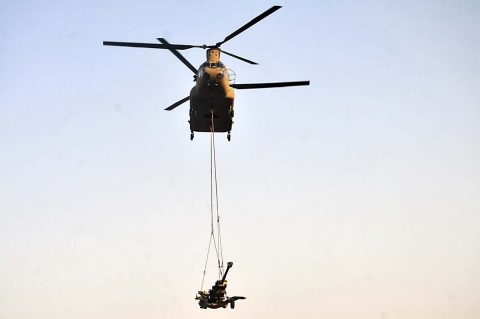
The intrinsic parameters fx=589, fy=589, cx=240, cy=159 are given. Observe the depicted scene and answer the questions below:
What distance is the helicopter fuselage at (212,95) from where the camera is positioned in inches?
976

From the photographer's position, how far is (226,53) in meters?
26.0

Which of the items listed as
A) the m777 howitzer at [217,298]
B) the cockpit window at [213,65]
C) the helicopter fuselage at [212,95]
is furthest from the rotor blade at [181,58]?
the m777 howitzer at [217,298]

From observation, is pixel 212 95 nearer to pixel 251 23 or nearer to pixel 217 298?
pixel 251 23

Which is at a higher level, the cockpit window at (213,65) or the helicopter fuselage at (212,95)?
the cockpit window at (213,65)

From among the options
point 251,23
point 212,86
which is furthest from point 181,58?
point 251,23

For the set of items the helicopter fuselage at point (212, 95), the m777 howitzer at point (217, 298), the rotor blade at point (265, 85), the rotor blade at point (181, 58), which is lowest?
the m777 howitzer at point (217, 298)

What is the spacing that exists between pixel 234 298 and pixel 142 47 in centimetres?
1121

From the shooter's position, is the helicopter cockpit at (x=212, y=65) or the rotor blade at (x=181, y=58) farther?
the rotor blade at (x=181, y=58)

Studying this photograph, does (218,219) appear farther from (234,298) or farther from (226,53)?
(226,53)

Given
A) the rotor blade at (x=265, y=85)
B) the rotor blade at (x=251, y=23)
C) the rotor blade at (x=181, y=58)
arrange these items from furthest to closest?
the rotor blade at (x=265, y=85) < the rotor blade at (x=181, y=58) < the rotor blade at (x=251, y=23)

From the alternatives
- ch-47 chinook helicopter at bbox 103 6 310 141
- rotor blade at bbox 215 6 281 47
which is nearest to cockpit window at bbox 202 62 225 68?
ch-47 chinook helicopter at bbox 103 6 310 141

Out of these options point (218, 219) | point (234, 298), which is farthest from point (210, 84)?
point (234, 298)

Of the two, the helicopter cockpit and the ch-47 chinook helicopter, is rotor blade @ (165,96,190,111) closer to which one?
the ch-47 chinook helicopter

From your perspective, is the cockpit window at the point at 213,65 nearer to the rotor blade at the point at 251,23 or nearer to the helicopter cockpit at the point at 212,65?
the helicopter cockpit at the point at 212,65
